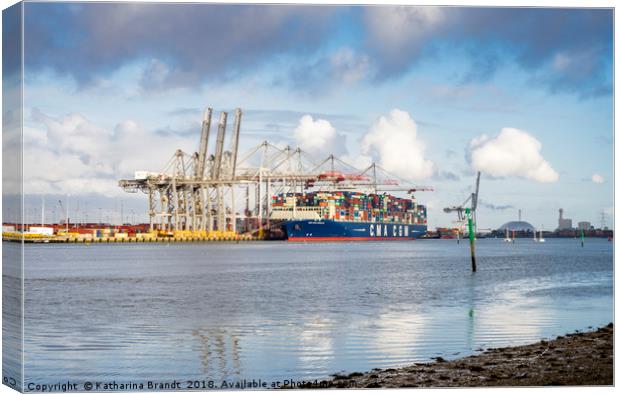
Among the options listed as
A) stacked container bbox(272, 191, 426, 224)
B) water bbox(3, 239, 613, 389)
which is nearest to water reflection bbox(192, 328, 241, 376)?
water bbox(3, 239, 613, 389)

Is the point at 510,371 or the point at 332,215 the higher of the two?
the point at 332,215

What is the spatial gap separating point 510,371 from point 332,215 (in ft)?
292

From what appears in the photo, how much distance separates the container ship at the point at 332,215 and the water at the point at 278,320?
6443 cm

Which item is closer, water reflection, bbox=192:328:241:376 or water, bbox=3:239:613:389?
water reflection, bbox=192:328:241:376

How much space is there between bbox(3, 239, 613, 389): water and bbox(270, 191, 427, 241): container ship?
64427 mm

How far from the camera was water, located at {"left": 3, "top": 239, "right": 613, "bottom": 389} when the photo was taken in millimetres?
12094

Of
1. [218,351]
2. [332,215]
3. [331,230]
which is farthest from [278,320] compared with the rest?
[331,230]

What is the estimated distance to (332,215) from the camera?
98812 millimetres

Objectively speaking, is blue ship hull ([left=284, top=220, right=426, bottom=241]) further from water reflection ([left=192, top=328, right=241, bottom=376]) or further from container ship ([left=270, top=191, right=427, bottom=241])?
water reflection ([left=192, top=328, right=241, bottom=376])

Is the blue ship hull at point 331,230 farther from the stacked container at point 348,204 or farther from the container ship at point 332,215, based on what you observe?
the stacked container at point 348,204

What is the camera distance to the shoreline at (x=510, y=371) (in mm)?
9188

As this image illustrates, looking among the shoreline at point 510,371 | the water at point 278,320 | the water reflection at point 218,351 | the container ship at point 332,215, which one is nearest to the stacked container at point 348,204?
the container ship at point 332,215

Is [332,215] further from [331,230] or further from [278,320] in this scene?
[278,320]

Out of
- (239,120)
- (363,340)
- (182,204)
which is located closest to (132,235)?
(182,204)
